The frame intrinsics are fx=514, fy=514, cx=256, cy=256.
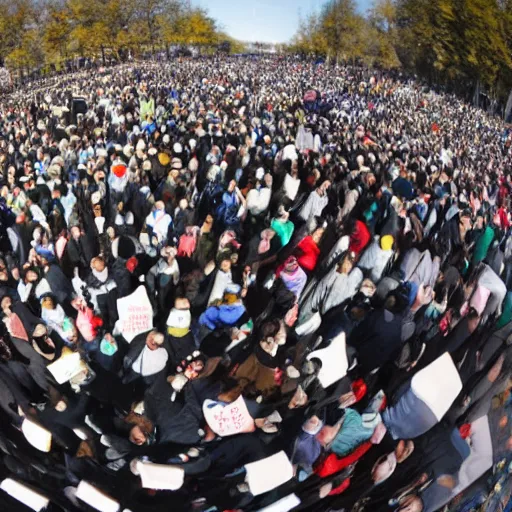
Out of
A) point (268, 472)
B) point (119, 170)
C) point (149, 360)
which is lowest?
point (268, 472)

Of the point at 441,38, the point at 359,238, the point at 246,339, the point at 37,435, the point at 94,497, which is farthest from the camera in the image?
the point at 441,38

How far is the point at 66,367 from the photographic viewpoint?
11.6ft

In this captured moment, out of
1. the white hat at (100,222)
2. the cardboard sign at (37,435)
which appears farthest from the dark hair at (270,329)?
the white hat at (100,222)

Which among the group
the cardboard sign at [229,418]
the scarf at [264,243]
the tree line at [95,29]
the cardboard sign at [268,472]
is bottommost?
the cardboard sign at [268,472]

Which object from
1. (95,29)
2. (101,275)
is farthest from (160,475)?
(95,29)

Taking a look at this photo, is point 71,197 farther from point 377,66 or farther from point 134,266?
point 377,66

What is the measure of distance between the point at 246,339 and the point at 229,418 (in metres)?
0.90

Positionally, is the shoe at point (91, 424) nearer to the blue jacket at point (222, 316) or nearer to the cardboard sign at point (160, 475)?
the cardboard sign at point (160, 475)

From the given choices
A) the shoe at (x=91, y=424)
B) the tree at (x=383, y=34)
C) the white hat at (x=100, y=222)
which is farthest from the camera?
the tree at (x=383, y=34)

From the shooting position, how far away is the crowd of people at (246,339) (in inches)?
130

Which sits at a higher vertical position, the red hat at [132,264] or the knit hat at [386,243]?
the red hat at [132,264]

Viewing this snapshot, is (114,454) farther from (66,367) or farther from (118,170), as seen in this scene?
(118,170)

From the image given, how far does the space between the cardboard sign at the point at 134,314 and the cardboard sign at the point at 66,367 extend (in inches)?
24.4

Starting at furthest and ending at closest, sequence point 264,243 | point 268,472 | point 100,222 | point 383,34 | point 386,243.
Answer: point 383,34 < point 100,222 < point 264,243 < point 386,243 < point 268,472
